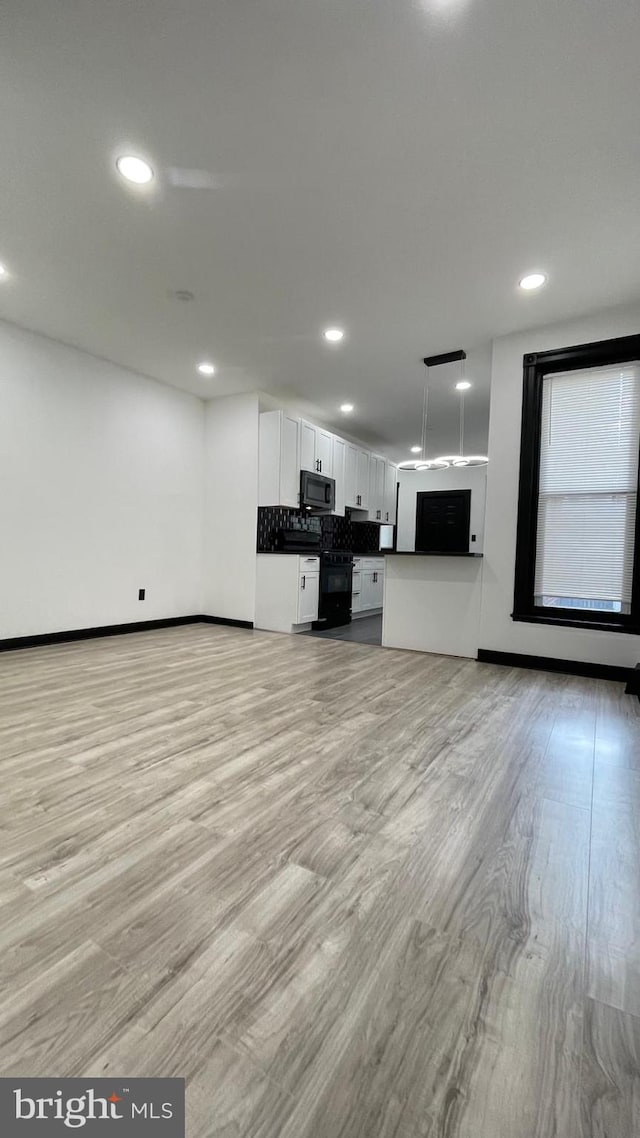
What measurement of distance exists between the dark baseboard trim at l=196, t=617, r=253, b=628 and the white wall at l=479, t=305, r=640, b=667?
2.69m

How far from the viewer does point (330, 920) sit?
1.11m

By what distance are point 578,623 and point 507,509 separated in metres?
1.07

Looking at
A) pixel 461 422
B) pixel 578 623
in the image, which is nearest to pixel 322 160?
pixel 578 623

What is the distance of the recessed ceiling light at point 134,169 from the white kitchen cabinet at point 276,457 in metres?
2.90

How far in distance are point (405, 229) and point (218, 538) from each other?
3.84 m

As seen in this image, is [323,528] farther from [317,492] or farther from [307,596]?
[307,596]

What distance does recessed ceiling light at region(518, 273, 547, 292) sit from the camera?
2996 mm

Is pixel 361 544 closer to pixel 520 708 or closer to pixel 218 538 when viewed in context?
pixel 218 538

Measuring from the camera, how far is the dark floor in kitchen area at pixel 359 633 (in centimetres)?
491

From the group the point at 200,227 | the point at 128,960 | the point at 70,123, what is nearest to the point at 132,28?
the point at 70,123

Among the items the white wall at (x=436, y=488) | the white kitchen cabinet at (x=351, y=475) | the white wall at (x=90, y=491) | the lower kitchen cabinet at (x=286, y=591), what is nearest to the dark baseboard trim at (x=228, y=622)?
the lower kitchen cabinet at (x=286, y=591)

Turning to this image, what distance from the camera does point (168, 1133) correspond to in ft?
2.29

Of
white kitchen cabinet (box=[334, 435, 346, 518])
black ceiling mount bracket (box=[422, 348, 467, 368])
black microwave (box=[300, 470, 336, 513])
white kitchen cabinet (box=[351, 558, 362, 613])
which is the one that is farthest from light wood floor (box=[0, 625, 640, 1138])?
white kitchen cabinet (box=[334, 435, 346, 518])

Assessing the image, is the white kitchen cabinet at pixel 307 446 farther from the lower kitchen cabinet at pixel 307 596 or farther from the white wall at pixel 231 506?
the lower kitchen cabinet at pixel 307 596
